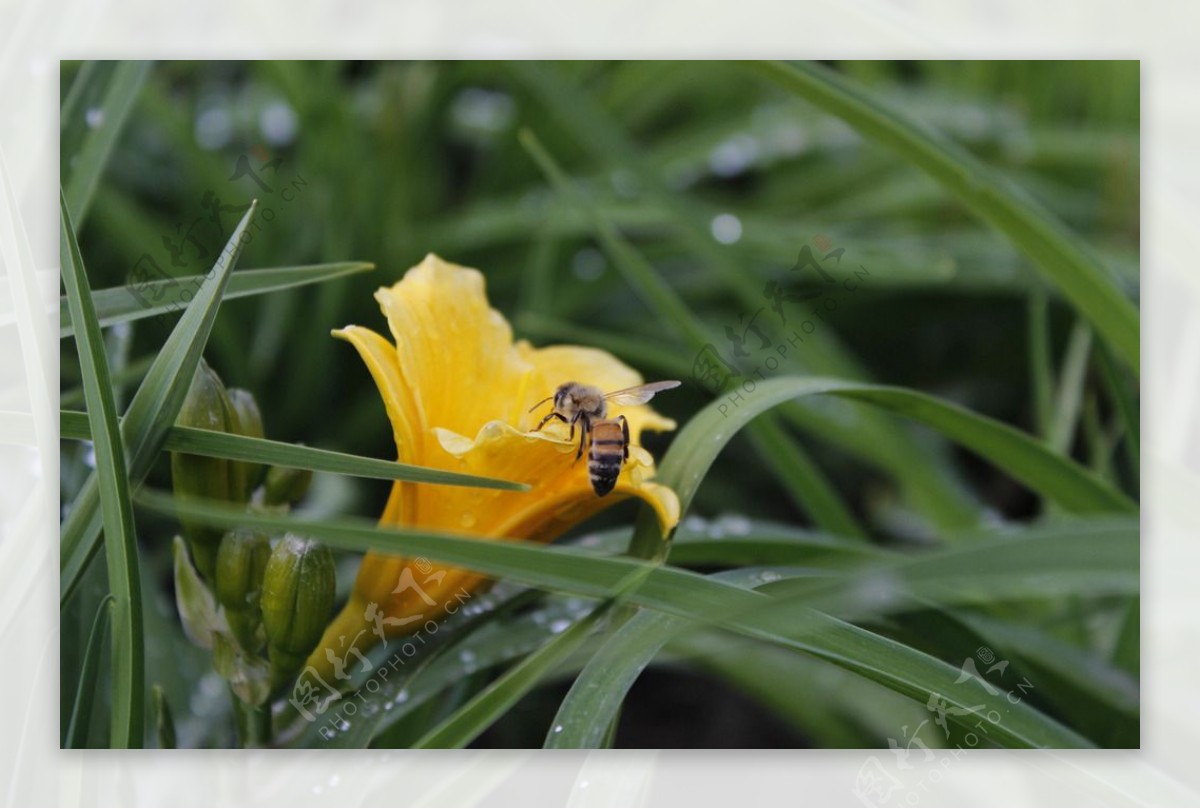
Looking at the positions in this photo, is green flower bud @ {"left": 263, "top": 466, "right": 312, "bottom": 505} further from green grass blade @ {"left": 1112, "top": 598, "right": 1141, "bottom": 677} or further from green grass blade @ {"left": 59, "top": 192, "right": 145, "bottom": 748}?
green grass blade @ {"left": 1112, "top": 598, "right": 1141, "bottom": 677}

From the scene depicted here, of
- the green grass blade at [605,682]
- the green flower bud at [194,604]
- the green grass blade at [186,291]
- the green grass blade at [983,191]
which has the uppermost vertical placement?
the green grass blade at [983,191]

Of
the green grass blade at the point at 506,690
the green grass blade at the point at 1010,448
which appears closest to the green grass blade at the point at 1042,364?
the green grass blade at the point at 1010,448

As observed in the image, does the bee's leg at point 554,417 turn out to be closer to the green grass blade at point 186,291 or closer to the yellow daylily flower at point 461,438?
the yellow daylily flower at point 461,438

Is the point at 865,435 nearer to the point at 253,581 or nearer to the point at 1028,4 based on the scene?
the point at 1028,4

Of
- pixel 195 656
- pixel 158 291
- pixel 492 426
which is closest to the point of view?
pixel 492 426

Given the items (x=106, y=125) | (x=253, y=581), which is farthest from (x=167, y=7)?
(x=253, y=581)

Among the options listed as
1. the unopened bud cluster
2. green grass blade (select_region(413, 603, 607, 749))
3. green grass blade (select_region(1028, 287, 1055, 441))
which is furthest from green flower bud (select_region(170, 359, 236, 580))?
green grass blade (select_region(1028, 287, 1055, 441))

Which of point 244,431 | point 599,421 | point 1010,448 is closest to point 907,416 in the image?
point 1010,448
